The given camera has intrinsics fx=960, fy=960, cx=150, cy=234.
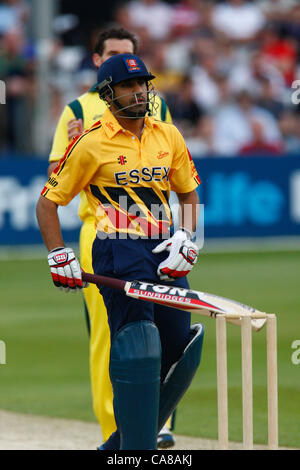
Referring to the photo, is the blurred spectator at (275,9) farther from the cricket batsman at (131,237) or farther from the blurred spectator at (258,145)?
the cricket batsman at (131,237)

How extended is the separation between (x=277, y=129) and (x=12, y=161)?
14.7 ft

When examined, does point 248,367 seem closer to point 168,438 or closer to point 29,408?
point 168,438

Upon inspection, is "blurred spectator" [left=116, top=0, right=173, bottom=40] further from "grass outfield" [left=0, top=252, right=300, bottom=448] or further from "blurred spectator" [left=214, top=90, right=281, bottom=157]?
"grass outfield" [left=0, top=252, right=300, bottom=448]

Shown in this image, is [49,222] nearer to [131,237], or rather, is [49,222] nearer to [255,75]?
[131,237]

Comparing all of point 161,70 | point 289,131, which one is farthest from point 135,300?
point 161,70

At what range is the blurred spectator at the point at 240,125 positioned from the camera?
619 inches

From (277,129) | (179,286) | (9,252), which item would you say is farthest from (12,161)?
(179,286)

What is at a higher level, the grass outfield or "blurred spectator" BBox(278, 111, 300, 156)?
"blurred spectator" BBox(278, 111, 300, 156)

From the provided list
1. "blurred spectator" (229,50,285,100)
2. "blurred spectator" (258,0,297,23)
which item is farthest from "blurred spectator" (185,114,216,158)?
"blurred spectator" (258,0,297,23)

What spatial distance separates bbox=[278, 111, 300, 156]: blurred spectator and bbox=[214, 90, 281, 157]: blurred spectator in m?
0.12

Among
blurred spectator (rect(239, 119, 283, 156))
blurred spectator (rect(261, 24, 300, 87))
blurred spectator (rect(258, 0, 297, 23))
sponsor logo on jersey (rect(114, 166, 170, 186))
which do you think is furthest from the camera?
blurred spectator (rect(258, 0, 297, 23))

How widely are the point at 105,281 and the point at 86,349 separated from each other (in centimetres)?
429

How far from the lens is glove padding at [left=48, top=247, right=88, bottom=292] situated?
455 cm

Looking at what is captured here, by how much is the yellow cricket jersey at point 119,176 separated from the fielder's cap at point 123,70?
0.19 meters
